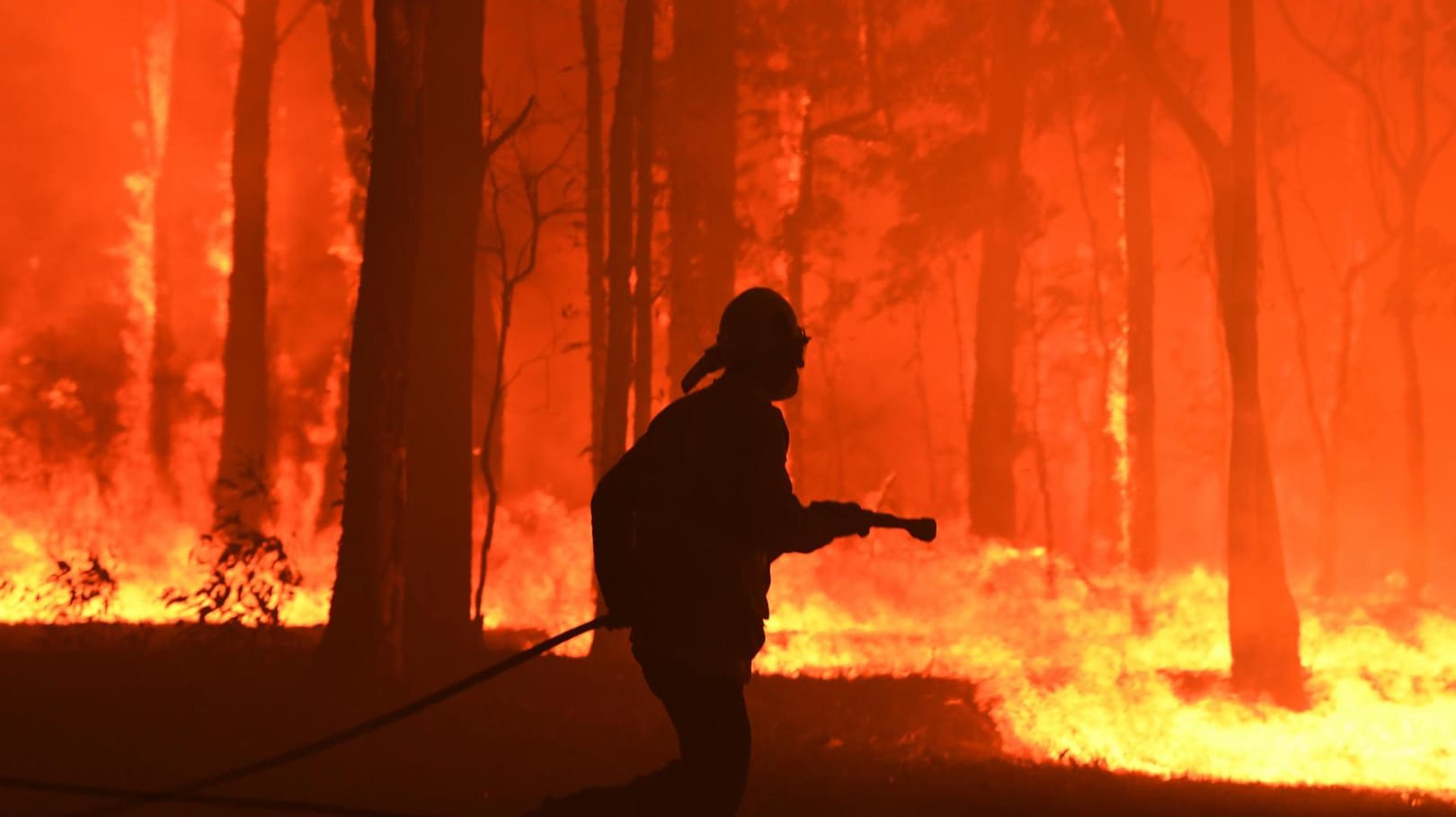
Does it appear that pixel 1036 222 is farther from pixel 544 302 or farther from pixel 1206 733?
pixel 544 302

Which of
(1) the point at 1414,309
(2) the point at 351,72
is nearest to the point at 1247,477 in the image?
(2) the point at 351,72

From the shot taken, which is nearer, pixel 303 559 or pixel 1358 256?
pixel 303 559

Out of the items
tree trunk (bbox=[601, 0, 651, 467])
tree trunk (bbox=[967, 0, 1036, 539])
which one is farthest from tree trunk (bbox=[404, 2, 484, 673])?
tree trunk (bbox=[967, 0, 1036, 539])

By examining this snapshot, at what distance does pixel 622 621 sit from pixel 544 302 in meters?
41.6

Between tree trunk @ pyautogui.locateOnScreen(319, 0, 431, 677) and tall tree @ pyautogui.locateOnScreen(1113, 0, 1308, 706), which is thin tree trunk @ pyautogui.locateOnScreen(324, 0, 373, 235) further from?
tall tree @ pyautogui.locateOnScreen(1113, 0, 1308, 706)

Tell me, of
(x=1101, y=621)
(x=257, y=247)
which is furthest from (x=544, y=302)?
(x=1101, y=621)

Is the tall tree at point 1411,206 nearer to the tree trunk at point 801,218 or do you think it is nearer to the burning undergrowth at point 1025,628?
the burning undergrowth at point 1025,628

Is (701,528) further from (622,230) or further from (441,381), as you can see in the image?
(622,230)

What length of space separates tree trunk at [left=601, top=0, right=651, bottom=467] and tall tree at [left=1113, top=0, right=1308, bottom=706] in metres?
6.25

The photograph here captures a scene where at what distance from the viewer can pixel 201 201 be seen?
41094 millimetres

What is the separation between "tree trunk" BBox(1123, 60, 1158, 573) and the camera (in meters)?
26.3

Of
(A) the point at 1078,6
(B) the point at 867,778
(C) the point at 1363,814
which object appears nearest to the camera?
(C) the point at 1363,814

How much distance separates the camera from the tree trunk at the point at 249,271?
25109 mm

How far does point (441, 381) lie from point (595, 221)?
9.56 meters
